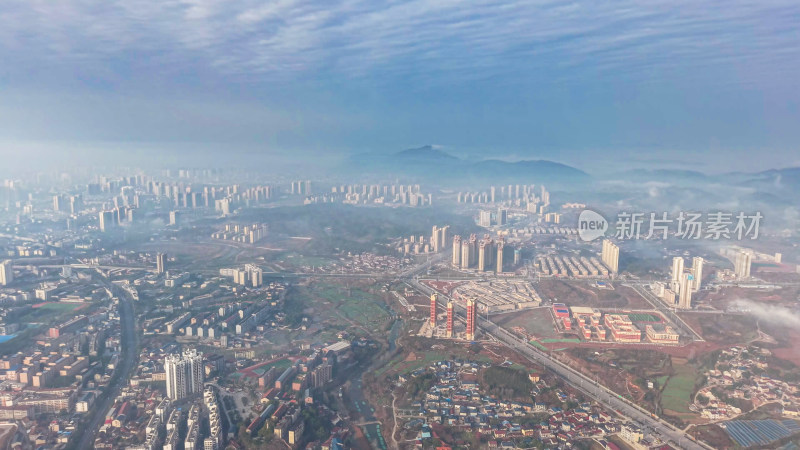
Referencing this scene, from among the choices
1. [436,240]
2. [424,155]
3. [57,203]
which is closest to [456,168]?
[424,155]

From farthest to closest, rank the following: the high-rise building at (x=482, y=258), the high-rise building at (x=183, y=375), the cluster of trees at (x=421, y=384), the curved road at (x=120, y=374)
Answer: the high-rise building at (x=482, y=258) < the cluster of trees at (x=421, y=384) < the high-rise building at (x=183, y=375) < the curved road at (x=120, y=374)

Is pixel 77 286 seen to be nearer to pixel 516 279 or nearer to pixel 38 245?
pixel 38 245

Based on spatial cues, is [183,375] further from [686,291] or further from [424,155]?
[424,155]

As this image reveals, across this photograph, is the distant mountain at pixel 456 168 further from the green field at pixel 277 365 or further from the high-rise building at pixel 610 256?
the green field at pixel 277 365

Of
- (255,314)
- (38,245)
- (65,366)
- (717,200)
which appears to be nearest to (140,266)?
(38,245)

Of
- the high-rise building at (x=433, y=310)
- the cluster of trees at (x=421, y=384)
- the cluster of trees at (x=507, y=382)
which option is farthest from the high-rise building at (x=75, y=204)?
the cluster of trees at (x=507, y=382)

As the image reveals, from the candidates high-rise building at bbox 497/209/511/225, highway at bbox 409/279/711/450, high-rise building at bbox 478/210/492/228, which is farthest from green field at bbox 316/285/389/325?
high-rise building at bbox 497/209/511/225
